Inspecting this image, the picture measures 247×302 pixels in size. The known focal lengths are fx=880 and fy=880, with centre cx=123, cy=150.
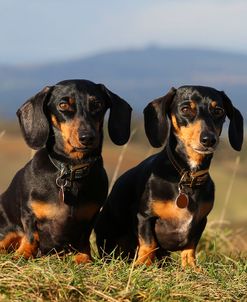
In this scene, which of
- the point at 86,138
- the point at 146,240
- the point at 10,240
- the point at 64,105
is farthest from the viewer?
the point at 10,240

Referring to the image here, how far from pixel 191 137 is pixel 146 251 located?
94 cm

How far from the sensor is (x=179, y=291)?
5281 millimetres

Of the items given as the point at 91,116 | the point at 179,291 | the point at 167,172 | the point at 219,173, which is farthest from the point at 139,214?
the point at 219,173

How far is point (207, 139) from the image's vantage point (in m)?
6.18

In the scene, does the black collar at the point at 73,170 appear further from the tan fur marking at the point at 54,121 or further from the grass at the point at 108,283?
the grass at the point at 108,283

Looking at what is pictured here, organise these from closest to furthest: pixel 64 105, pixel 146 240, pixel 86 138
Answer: pixel 86 138
pixel 64 105
pixel 146 240

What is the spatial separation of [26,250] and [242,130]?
1908 mm

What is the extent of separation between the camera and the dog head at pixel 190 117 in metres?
6.26

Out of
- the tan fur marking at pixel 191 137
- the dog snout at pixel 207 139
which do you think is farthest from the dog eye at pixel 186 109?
the dog snout at pixel 207 139

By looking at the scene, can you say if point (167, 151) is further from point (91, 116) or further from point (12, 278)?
point (12, 278)

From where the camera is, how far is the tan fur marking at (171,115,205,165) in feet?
20.6

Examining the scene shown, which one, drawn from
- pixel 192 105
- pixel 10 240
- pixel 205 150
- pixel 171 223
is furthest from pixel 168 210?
pixel 10 240

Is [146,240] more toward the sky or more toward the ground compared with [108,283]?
more toward the ground

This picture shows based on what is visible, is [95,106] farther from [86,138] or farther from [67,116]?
[86,138]
